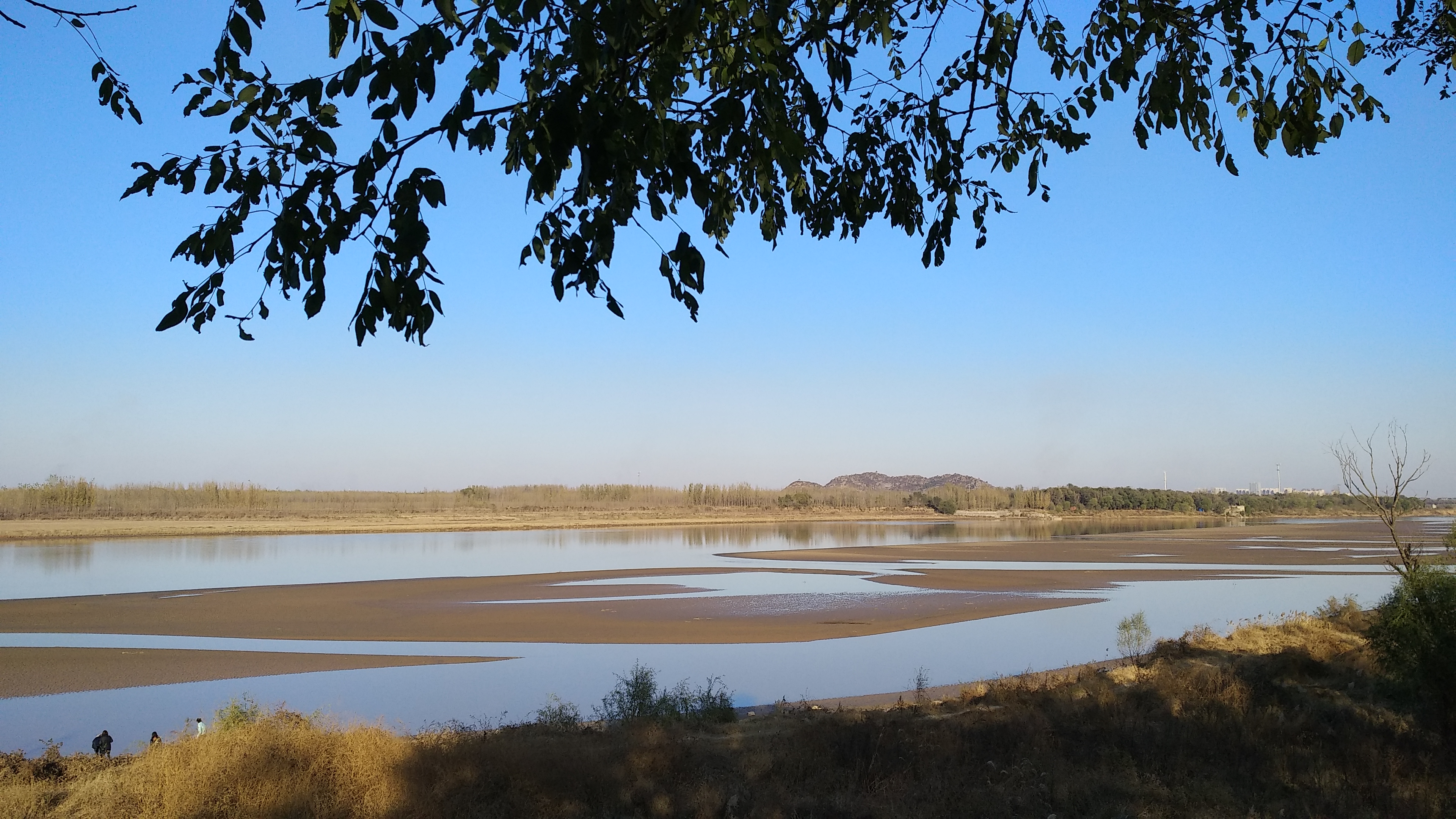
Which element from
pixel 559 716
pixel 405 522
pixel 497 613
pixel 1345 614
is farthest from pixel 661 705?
pixel 405 522

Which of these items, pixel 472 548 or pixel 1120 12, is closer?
pixel 1120 12

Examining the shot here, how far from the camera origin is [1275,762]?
834cm

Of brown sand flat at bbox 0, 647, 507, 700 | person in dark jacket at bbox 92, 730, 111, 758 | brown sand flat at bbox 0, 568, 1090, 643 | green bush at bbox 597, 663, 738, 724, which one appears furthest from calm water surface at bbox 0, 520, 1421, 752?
person in dark jacket at bbox 92, 730, 111, 758

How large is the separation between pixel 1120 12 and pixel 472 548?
44924 millimetres

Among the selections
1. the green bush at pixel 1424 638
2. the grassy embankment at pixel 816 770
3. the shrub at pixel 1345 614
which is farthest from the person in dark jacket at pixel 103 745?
the shrub at pixel 1345 614

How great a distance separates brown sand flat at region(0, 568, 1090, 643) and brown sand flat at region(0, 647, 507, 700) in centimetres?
192

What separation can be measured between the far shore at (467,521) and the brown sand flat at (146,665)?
119 feet

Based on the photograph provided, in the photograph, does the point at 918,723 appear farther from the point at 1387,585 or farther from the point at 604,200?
the point at 1387,585

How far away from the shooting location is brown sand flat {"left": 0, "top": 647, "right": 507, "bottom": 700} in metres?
15.2

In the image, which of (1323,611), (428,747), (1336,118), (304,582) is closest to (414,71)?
(1336,118)

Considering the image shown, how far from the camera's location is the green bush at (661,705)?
37.1 ft

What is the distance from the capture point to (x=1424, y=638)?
10008 millimetres

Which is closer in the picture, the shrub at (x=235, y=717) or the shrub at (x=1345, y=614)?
the shrub at (x=235, y=717)

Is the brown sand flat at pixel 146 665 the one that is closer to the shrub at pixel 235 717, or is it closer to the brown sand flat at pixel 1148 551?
the shrub at pixel 235 717
